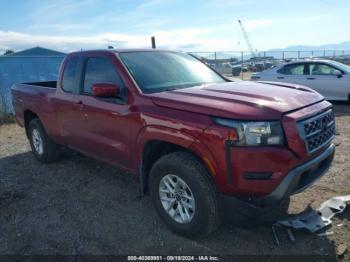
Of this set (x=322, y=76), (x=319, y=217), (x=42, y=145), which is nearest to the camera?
(x=319, y=217)

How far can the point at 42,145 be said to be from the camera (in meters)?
5.96

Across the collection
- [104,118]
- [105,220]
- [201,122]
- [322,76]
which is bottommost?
[105,220]

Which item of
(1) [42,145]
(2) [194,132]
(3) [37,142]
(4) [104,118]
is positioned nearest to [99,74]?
(4) [104,118]

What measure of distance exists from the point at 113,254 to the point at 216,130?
155cm

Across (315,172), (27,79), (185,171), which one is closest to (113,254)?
(185,171)

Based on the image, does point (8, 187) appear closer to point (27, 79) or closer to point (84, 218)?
point (84, 218)

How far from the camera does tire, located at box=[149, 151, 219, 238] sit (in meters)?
3.10

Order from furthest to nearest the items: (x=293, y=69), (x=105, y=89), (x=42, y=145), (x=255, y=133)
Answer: (x=293, y=69)
(x=42, y=145)
(x=105, y=89)
(x=255, y=133)

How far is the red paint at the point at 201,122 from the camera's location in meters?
2.85

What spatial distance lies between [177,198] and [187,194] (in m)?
0.15

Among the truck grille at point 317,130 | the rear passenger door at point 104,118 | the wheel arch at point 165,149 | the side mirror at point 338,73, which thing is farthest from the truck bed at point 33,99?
the side mirror at point 338,73

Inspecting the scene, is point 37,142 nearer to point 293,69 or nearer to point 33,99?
point 33,99

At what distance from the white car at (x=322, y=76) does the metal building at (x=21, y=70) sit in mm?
8169

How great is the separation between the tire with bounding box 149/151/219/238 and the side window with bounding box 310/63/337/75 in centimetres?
870
